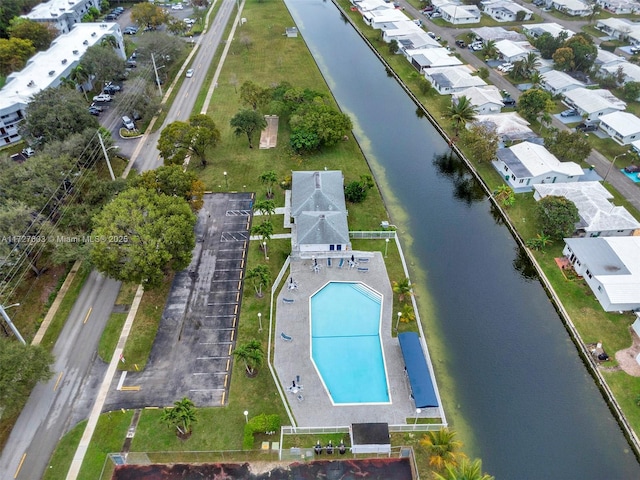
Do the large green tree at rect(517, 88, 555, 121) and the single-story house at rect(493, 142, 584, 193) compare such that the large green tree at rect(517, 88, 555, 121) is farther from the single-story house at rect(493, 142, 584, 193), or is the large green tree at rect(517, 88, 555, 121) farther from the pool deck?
the pool deck

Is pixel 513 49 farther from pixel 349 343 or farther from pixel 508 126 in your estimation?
pixel 349 343

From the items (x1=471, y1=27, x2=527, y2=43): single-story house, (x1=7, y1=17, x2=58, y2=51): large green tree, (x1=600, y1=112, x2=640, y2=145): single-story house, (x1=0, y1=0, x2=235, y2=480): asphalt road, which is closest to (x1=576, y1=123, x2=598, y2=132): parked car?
(x1=600, y1=112, x2=640, y2=145): single-story house

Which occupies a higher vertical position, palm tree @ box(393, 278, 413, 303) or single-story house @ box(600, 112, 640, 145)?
single-story house @ box(600, 112, 640, 145)

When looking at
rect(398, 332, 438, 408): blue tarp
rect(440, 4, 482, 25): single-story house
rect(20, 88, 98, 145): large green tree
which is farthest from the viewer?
rect(440, 4, 482, 25): single-story house

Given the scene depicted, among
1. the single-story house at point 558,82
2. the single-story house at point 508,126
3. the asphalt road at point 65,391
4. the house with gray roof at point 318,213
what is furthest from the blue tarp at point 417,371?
the single-story house at point 558,82

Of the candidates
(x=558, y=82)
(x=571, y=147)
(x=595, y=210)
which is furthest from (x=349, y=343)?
(x=558, y=82)
